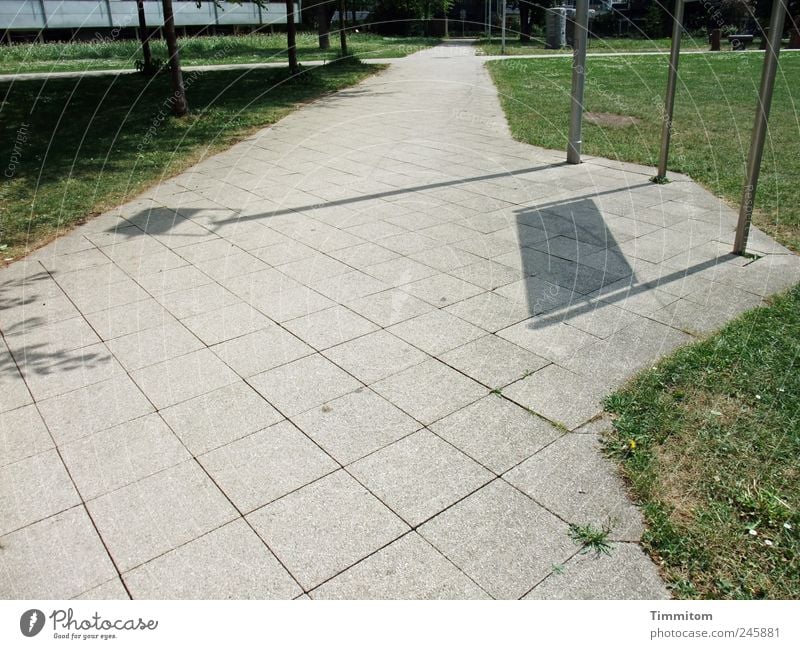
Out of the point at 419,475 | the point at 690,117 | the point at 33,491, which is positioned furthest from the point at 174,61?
the point at 419,475

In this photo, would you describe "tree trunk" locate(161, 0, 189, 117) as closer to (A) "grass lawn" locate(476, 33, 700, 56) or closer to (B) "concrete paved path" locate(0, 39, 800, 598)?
(B) "concrete paved path" locate(0, 39, 800, 598)

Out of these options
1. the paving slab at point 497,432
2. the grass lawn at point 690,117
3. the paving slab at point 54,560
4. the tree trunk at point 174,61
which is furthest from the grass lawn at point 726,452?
the tree trunk at point 174,61

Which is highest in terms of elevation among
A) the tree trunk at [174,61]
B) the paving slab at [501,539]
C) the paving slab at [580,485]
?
the tree trunk at [174,61]

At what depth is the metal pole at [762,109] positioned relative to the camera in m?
6.23

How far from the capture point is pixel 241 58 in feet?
100

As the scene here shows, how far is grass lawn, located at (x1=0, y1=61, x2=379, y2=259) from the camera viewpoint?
32.1 ft

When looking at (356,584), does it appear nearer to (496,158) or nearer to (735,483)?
(735,483)

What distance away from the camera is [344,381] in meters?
5.01

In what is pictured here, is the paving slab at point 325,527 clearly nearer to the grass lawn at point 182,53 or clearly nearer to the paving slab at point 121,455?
the paving slab at point 121,455

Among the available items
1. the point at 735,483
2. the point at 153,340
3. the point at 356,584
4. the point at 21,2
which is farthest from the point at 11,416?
the point at 21,2

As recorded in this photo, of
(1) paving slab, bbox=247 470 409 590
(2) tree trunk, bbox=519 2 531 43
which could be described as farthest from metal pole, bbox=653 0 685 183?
(2) tree trunk, bbox=519 2 531 43

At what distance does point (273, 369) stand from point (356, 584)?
7.54 ft
